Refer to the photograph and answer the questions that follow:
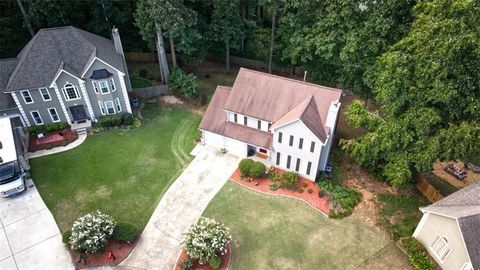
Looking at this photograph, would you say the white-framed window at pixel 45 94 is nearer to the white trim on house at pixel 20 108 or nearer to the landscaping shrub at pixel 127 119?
the white trim on house at pixel 20 108

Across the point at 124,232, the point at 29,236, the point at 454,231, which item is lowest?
the point at 29,236

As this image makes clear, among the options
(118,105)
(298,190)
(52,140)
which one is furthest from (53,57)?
(298,190)

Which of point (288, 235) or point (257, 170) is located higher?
point (257, 170)

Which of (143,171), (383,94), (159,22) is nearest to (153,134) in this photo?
(143,171)

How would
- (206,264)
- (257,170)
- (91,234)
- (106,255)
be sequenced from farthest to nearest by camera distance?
(257,170), (106,255), (206,264), (91,234)

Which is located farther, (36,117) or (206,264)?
(36,117)

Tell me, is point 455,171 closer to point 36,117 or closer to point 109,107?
point 109,107

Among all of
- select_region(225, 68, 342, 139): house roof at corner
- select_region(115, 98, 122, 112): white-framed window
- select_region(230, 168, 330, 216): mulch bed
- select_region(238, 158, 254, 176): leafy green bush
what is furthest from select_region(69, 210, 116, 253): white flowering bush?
select_region(115, 98, 122, 112): white-framed window

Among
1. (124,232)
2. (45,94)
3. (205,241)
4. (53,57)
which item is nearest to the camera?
(205,241)
